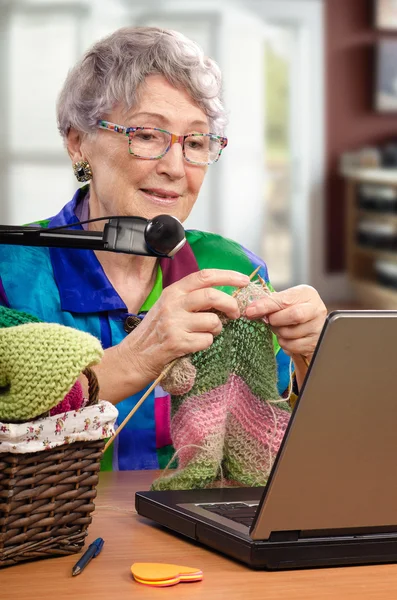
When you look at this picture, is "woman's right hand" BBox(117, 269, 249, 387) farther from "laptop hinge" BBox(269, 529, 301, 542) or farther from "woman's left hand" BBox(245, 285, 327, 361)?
"laptop hinge" BBox(269, 529, 301, 542)

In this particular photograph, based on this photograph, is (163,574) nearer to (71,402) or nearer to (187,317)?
(71,402)

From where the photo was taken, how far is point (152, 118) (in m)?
1.70

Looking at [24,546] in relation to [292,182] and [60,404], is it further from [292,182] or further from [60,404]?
[292,182]

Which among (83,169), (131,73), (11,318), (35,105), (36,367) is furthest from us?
(35,105)

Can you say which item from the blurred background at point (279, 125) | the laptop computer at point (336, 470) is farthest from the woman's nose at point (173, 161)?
the blurred background at point (279, 125)

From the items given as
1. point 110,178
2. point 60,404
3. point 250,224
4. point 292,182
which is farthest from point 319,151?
point 60,404

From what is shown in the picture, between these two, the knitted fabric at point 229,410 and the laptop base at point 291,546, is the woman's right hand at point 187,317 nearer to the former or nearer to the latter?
the knitted fabric at point 229,410

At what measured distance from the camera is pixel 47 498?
952mm

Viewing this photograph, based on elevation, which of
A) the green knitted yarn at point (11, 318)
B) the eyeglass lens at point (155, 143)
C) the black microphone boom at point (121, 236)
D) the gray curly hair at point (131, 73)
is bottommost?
the green knitted yarn at point (11, 318)

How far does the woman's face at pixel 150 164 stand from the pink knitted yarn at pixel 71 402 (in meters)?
0.78

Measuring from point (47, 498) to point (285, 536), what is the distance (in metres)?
0.24

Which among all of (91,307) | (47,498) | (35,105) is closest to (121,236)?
(47,498)

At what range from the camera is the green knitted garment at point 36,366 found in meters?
0.90

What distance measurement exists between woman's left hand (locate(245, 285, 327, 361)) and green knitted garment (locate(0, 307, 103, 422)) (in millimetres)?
398
